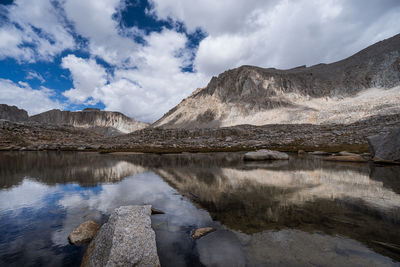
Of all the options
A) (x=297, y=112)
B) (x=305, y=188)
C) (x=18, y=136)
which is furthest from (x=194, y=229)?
(x=297, y=112)

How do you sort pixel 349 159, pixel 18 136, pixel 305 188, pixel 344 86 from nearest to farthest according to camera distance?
pixel 305 188, pixel 349 159, pixel 18 136, pixel 344 86

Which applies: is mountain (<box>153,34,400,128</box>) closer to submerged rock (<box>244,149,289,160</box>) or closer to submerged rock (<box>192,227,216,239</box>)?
submerged rock (<box>244,149,289,160</box>)

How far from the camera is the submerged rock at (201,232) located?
7.19m

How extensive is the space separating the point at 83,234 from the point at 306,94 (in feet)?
593

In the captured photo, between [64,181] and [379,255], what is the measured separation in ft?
66.2

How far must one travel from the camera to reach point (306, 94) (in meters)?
160

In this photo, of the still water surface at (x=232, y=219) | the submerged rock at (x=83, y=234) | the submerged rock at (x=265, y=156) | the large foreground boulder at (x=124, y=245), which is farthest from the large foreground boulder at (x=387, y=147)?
the submerged rock at (x=83, y=234)

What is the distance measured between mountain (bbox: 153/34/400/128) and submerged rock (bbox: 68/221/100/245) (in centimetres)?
11987

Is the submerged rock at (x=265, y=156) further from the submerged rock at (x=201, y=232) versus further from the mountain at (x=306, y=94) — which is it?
the mountain at (x=306, y=94)

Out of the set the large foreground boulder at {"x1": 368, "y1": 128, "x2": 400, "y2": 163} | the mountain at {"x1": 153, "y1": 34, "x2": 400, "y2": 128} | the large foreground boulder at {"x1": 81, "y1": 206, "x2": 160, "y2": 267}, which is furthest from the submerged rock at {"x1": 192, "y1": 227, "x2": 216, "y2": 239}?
the mountain at {"x1": 153, "y1": 34, "x2": 400, "y2": 128}

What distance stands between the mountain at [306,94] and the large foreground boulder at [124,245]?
392 ft

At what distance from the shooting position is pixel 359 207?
956 cm

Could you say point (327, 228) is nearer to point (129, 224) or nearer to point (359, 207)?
point (359, 207)

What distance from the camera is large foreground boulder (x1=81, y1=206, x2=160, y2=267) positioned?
479 centimetres
